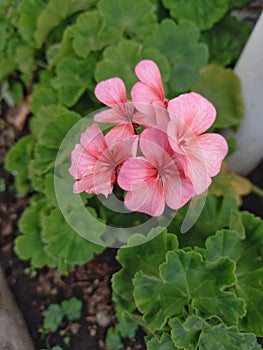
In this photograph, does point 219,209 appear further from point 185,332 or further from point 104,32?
point 104,32

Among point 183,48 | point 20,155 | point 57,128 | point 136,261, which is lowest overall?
point 20,155

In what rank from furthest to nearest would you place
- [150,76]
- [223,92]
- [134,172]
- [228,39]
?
[228,39] → [223,92] → [150,76] → [134,172]

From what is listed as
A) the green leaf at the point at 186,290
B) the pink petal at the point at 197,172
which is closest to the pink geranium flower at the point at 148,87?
the pink petal at the point at 197,172

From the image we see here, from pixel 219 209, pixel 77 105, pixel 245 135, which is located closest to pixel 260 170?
pixel 245 135

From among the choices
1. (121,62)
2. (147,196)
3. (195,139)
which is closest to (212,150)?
(195,139)

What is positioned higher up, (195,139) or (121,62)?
(195,139)

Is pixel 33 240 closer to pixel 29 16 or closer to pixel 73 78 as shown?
pixel 73 78

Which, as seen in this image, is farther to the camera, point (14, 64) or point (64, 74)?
point (14, 64)

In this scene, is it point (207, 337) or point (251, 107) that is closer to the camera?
point (207, 337)
